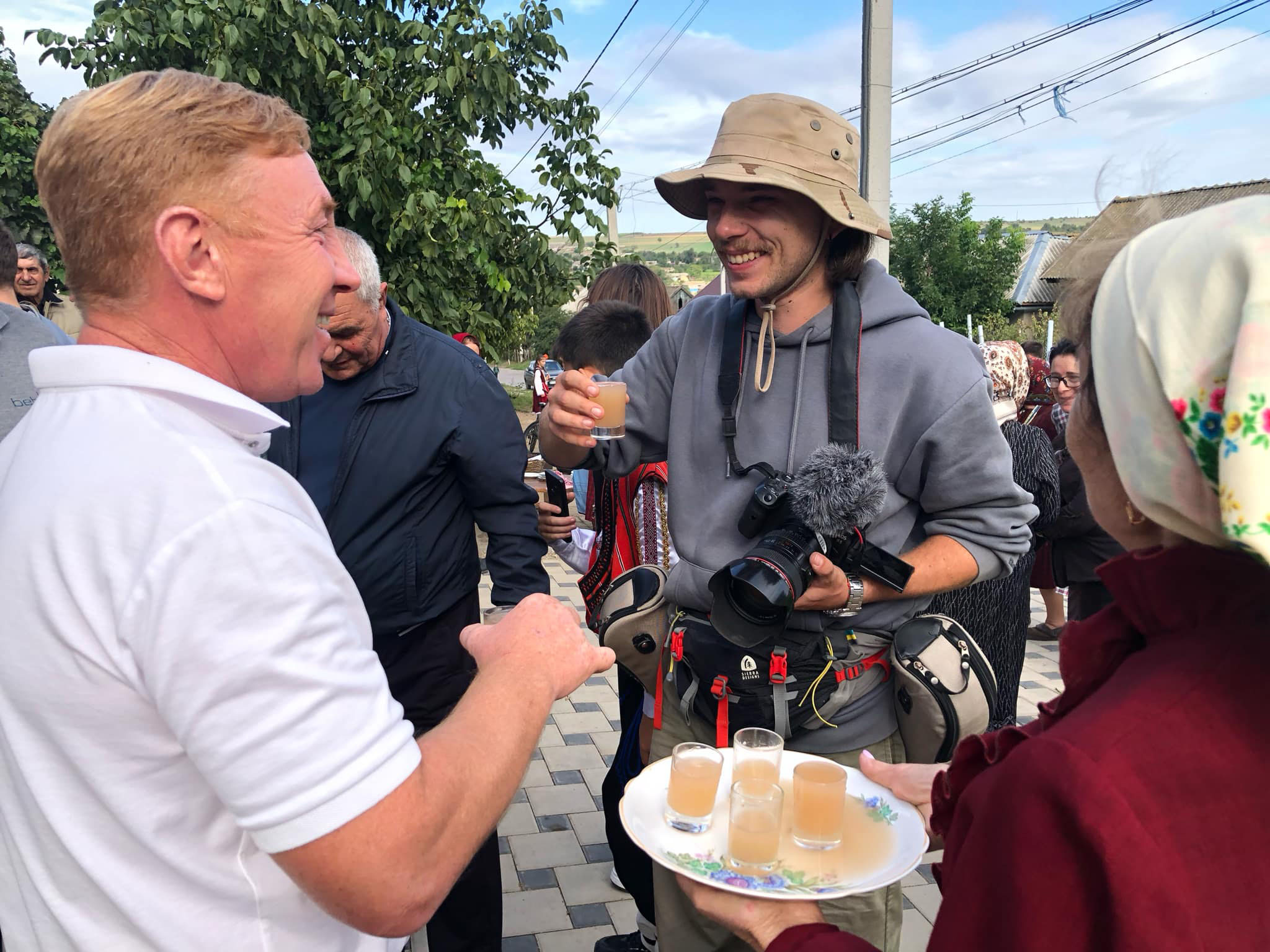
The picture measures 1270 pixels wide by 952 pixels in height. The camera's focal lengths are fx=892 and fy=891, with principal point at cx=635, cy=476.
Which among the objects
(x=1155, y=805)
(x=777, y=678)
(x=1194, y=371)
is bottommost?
(x=777, y=678)

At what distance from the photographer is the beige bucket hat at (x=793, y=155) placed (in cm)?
214

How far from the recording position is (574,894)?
3486 millimetres

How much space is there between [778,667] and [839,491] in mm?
431

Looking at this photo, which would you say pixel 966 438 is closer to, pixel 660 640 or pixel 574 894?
pixel 660 640

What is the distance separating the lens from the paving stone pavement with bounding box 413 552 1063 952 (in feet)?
10.8

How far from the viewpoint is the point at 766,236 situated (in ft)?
7.29

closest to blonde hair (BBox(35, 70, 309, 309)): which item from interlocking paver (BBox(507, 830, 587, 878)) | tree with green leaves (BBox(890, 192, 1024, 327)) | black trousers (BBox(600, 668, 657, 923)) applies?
black trousers (BBox(600, 668, 657, 923))

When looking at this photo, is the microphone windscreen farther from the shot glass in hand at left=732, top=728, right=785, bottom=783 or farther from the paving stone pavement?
the paving stone pavement

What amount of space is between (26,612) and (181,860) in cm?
35

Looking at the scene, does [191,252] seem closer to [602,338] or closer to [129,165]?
[129,165]

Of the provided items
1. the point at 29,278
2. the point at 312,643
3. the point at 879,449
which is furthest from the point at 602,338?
the point at 29,278

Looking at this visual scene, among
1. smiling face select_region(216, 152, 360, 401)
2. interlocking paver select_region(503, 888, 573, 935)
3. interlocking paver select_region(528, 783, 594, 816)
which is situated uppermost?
smiling face select_region(216, 152, 360, 401)

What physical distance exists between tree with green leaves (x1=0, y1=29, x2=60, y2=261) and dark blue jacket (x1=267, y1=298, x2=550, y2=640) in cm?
690

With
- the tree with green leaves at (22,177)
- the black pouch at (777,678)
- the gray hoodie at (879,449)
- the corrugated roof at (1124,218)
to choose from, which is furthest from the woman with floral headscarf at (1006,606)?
the tree with green leaves at (22,177)
